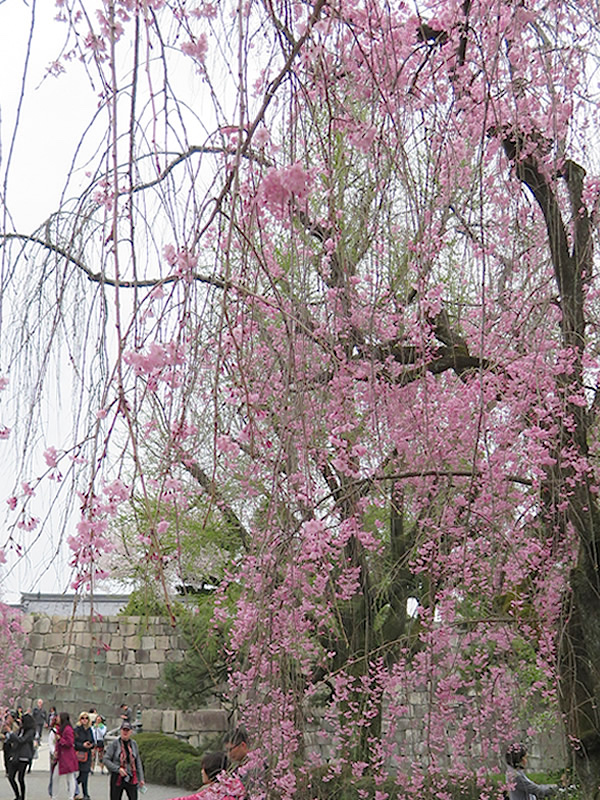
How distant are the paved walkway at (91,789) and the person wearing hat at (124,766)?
2.74 m

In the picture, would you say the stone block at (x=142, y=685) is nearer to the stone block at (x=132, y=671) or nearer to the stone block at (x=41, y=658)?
the stone block at (x=132, y=671)

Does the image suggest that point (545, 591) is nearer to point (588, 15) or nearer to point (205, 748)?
point (588, 15)

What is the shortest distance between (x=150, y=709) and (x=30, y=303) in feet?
46.4

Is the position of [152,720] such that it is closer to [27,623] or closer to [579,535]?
[27,623]

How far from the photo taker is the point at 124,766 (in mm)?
6875

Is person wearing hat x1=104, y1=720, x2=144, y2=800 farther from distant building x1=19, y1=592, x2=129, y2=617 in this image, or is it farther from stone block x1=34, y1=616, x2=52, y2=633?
distant building x1=19, y1=592, x2=129, y2=617

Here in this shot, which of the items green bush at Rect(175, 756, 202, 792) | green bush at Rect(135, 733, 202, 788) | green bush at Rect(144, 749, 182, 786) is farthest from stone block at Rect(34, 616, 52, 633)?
green bush at Rect(175, 756, 202, 792)

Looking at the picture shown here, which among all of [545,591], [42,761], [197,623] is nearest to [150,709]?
[42,761]

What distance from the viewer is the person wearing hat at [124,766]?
6.86 meters

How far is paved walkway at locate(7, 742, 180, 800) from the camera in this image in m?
9.94

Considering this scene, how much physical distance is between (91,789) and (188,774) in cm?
106

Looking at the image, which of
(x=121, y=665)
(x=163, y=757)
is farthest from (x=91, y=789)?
(x=121, y=665)

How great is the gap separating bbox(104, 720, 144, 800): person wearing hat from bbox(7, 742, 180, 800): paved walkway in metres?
2.74

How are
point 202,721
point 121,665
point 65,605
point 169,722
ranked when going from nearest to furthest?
1. point 202,721
2. point 169,722
3. point 121,665
4. point 65,605
